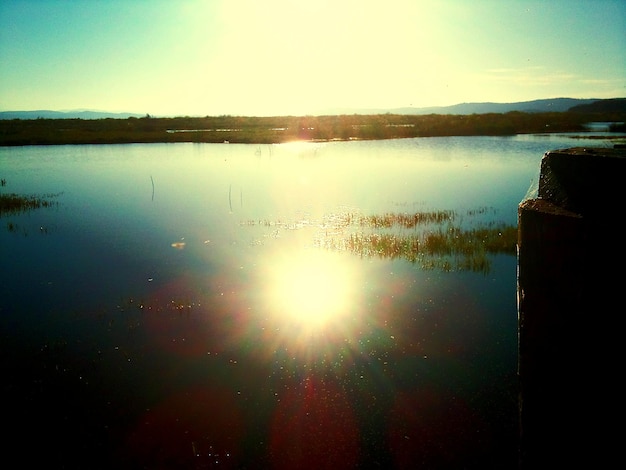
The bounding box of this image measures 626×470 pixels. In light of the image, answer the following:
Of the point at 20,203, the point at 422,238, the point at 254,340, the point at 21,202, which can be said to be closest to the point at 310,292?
the point at 254,340

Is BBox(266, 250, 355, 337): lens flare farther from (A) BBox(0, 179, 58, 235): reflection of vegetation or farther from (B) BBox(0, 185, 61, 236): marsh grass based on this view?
(A) BBox(0, 179, 58, 235): reflection of vegetation

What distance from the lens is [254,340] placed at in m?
9.92

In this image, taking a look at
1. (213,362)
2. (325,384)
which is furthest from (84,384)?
(325,384)

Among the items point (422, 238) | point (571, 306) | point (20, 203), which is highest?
point (571, 306)

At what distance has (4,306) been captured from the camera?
1145cm

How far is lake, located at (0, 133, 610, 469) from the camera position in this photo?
22.6 feet

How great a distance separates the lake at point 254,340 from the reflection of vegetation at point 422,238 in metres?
0.16

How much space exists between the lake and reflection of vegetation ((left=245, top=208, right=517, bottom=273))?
6.2 inches

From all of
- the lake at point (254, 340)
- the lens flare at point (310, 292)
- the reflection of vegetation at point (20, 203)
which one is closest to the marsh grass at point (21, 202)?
the reflection of vegetation at point (20, 203)

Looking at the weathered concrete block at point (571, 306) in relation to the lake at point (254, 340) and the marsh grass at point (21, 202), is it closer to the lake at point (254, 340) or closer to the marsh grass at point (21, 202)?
the lake at point (254, 340)

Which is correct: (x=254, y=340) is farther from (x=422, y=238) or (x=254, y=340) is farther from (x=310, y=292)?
(x=422, y=238)

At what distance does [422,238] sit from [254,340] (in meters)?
8.86

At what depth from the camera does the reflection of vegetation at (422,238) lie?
1473 cm

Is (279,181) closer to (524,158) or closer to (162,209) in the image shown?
(162,209)
